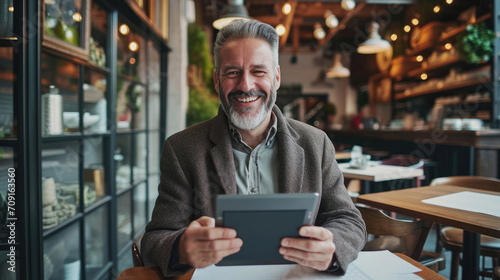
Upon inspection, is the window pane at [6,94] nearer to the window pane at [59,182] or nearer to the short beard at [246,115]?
the window pane at [59,182]

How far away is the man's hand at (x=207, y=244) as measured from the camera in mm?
833

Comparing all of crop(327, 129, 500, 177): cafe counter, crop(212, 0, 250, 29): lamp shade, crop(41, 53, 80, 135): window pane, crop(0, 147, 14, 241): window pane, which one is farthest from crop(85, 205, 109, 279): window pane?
crop(327, 129, 500, 177): cafe counter

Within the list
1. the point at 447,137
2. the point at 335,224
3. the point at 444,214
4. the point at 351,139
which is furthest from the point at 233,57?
the point at 351,139

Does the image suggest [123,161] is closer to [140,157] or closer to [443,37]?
[140,157]

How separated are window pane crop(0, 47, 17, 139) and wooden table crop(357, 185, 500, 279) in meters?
1.75

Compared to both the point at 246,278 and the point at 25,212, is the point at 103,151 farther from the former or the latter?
the point at 246,278

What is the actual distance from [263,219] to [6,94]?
1419 millimetres

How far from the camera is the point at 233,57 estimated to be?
4.17 ft

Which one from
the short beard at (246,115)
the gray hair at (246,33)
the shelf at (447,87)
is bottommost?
the short beard at (246,115)

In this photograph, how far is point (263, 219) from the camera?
81cm

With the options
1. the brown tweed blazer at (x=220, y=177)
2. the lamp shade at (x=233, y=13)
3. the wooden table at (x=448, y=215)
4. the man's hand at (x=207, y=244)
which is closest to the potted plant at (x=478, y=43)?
the lamp shade at (x=233, y=13)

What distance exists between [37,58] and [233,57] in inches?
38.1

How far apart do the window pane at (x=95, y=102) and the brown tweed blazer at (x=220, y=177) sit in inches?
53.0

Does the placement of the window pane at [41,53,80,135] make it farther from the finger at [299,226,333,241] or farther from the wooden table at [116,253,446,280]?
the finger at [299,226,333,241]
